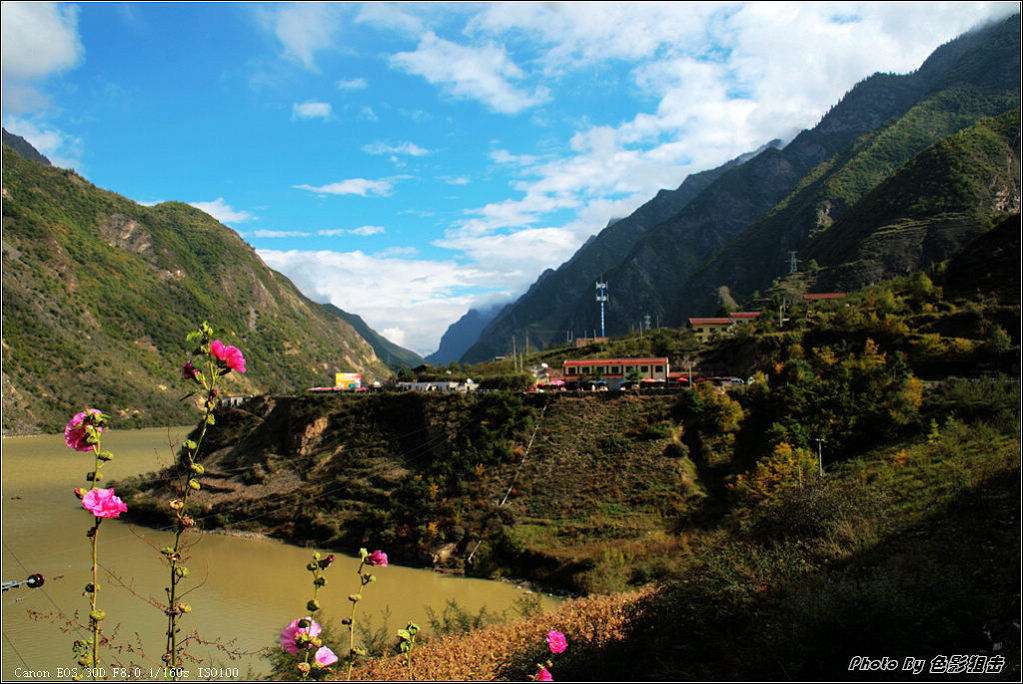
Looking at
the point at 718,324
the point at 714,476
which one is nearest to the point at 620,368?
the point at 714,476

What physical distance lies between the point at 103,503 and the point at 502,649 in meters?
11.9

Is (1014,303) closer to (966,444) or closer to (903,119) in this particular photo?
(966,444)

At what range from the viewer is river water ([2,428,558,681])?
17.0m

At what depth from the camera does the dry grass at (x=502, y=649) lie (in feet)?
38.9

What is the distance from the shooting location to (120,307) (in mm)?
127688

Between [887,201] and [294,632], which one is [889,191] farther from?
[294,632]

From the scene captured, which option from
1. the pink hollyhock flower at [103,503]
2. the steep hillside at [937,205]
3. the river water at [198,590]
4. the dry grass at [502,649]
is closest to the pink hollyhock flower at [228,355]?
the pink hollyhock flower at [103,503]

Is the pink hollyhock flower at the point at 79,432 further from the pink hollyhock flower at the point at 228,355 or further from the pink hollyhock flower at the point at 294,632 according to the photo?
the pink hollyhock flower at the point at 294,632

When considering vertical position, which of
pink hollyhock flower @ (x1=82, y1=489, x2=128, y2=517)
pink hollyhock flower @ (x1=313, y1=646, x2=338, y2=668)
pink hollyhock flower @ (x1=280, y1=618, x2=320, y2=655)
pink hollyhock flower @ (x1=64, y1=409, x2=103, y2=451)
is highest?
pink hollyhock flower @ (x1=64, y1=409, x2=103, y2=451)

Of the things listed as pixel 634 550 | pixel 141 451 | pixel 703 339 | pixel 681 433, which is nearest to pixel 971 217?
pixel 703 339

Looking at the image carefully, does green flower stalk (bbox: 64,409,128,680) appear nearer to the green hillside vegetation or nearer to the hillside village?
the hillside village

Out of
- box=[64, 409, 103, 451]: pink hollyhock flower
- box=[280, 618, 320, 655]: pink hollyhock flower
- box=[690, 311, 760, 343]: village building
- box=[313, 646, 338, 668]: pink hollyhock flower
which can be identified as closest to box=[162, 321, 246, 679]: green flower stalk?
box=[64, 409, 103, 451]: pink hollyhock flower

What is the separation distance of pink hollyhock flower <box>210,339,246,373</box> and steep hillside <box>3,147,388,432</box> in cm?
7511

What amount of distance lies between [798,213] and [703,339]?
93054 millimetres
